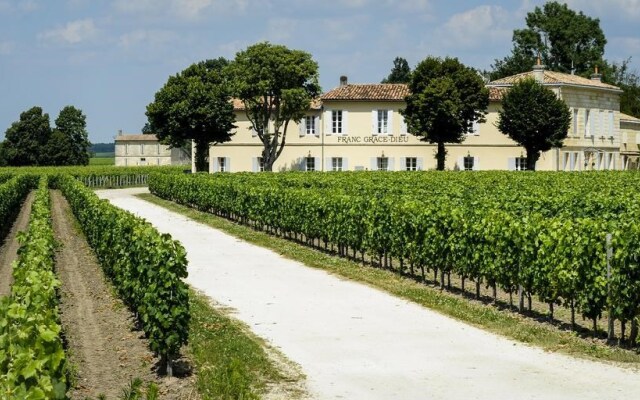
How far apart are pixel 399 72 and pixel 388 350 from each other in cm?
12648

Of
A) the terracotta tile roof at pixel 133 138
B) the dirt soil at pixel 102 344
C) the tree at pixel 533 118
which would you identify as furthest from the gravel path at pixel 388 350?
the terracotta tile roof at pixel 133 138

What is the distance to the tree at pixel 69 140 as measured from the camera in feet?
384

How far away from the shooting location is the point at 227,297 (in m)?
17.8

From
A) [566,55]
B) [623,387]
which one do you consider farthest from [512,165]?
[623,387]

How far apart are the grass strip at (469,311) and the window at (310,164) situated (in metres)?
43.0

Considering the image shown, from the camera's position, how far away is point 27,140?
382 feet

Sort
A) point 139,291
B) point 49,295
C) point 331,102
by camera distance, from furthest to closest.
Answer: point 331,102 < point 139,291 < point 49,295

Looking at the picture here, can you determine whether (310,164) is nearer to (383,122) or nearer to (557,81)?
(383,122)

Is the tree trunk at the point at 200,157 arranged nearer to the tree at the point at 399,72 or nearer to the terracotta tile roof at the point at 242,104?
the terracotta tile roof at the point at 242,104

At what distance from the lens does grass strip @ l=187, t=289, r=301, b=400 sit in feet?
33.0

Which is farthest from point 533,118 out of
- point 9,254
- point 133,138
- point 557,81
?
point 133,138

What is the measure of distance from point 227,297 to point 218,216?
21.4m

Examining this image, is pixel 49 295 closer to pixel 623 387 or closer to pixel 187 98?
pixel 623 387

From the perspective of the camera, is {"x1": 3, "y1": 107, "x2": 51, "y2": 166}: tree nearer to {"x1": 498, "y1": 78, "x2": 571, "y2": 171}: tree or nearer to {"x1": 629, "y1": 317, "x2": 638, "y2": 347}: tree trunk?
{"x1": 498, "y1": 78, "x2": 571, "y2": 171}: tree
